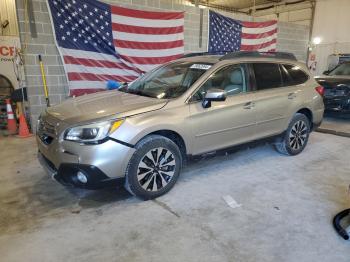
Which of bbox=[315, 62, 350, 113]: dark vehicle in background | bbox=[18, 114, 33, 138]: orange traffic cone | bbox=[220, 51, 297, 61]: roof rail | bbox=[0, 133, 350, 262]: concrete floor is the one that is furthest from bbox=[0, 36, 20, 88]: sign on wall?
bbox=[315, 62, 350, 113]: dark vehicle in background

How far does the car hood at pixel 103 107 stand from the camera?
107 inches

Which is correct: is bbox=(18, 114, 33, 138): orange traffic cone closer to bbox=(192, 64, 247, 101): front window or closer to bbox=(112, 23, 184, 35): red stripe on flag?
bbox=(112, 23, 184, 35): red stripe on flag

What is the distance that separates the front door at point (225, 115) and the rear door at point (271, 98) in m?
0.16

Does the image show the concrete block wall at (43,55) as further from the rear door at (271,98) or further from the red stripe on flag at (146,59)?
the rear door at (271,98)

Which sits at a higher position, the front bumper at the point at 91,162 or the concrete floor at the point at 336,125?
the front bumper at the point at 91,162

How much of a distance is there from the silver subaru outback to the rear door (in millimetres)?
14

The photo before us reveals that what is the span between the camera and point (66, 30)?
219 inches

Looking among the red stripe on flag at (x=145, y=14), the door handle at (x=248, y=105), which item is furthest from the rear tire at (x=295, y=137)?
the red stripe on flag at (x=145, y=14)

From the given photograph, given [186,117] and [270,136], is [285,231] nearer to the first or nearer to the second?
[186,117]

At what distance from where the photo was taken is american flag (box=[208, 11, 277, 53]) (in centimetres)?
792

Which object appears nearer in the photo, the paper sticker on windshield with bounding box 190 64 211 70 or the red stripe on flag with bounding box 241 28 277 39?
the paper sticker on windshield with bounding box 190 64 211 70

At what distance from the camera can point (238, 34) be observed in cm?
846

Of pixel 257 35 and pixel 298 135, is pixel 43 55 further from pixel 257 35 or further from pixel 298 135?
pixel 257 35

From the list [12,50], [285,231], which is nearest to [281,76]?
[285,231]
